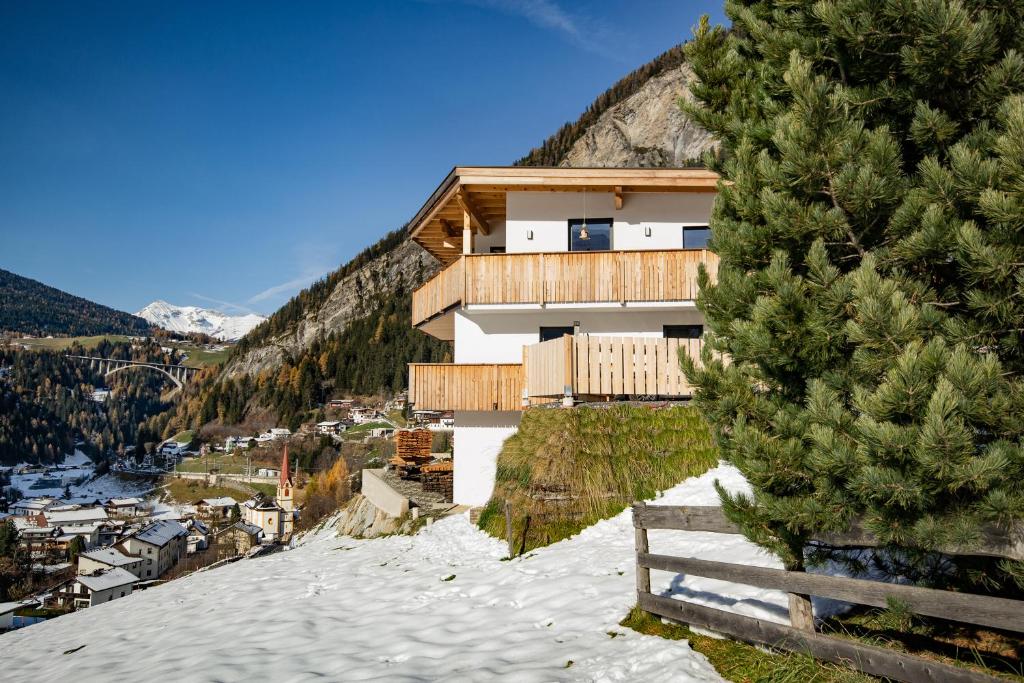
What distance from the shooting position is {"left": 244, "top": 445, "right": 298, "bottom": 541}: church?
11888cm

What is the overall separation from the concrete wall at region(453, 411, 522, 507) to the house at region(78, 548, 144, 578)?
9928 cm

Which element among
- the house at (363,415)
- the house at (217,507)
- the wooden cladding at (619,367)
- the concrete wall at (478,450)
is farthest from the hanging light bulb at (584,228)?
the house at (363,415)

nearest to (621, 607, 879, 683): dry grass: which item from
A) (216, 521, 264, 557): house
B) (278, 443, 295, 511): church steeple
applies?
(216, 521, 264, 557): house

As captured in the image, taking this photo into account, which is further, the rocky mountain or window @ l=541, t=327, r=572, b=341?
the rocky mountain

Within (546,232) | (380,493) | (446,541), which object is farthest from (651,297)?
(380,493)

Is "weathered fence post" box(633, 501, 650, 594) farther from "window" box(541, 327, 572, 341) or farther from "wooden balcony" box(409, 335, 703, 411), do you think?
"window" box(541, 327, 572, 341)

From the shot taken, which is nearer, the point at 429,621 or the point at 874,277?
the point at 874,277

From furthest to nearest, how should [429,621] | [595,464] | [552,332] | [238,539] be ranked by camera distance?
[238,539] → [552,332] → [595,464] → [429,621]

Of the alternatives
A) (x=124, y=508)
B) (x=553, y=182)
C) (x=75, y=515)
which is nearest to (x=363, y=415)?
(x=124, y=508)

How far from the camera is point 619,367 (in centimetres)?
1548

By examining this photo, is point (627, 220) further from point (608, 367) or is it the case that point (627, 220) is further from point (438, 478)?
point (438, 478)

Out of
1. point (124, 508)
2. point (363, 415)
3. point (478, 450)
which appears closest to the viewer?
point (478, 450)

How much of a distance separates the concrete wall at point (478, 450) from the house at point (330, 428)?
13826 centimetres

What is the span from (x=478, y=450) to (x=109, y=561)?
332 ft
